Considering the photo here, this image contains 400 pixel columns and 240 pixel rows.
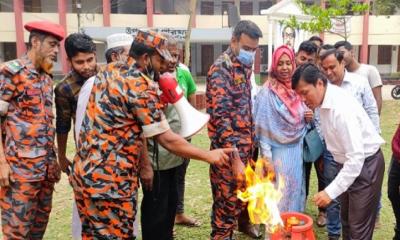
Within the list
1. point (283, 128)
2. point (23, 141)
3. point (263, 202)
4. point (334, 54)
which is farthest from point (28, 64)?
point (334, 54)

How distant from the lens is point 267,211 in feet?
8.70

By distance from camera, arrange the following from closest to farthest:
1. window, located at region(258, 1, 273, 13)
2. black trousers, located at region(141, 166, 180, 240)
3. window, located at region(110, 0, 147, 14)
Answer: black trousers, located at region(141, 166, 180, 240) → window, located at region(110, 0, 147, 14) → window, located at region(258, 1, 273, 13)

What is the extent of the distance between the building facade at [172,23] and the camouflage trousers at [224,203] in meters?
20.4

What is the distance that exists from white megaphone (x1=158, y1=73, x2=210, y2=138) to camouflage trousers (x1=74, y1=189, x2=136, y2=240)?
565 millimetres

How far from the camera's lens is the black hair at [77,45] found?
130 inches

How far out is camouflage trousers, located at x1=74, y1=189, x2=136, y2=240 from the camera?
8.16ft

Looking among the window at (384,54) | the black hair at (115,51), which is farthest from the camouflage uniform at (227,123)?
the window at (384,54)

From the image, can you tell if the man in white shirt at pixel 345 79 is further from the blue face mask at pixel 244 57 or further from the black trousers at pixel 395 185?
the blue face mask at pixel 244 57

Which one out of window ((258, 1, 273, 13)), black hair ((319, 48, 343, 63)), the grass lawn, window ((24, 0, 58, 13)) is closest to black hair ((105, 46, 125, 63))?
black hair ((319, 48, 343, 63))

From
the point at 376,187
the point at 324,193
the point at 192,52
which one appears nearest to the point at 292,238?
the point at 324,193

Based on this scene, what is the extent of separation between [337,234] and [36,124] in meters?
3.01

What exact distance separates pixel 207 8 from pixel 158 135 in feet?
89.0

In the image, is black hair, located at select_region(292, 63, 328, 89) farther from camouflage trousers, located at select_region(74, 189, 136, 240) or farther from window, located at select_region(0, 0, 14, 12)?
window, located at select_region(0, 0, 14, 12)

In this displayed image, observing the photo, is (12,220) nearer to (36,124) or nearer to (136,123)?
(36,124)
